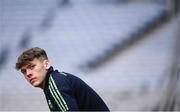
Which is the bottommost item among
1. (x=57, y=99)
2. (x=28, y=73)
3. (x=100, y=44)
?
(x=100, y=44)

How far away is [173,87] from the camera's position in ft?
29.9

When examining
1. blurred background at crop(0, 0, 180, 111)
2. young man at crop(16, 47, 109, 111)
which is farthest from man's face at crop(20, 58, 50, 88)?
blurred background at crop(0, 0, 180, 111)

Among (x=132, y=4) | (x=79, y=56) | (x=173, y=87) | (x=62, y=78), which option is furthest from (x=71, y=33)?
(x=62, y=78)

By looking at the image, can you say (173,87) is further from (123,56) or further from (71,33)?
(71,33)

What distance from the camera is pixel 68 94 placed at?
3.53 meters

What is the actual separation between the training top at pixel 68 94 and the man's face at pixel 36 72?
0.04 metres

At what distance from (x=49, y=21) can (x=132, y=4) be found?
1.30 meters

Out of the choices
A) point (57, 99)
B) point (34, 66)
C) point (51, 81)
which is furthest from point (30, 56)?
point (57, 99)

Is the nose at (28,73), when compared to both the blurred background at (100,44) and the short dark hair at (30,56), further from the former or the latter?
the blurred background at (100,44)

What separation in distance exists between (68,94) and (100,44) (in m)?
6.06

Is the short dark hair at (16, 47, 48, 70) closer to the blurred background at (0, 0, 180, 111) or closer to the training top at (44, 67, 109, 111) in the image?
the training top at (44, 67, 109, 111)

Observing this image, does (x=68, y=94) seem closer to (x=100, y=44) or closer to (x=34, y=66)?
(x=34, y=66)

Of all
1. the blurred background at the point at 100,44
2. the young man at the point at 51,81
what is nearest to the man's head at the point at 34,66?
the young man at the point at 51,81

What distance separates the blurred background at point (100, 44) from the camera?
369 inches
